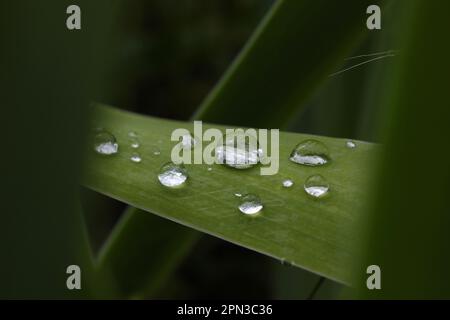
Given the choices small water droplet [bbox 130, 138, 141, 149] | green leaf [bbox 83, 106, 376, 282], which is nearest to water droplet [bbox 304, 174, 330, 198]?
green leaf [bbox 83, 106, 376, 282]

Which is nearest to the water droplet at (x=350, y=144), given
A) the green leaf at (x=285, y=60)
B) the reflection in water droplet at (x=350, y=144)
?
the reflection in water droplet at (x=350, y=144)

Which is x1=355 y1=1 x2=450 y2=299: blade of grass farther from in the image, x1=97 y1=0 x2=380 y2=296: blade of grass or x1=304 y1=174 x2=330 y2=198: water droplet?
x1=97 y1=0 x2=380 y2=296: blade of grass

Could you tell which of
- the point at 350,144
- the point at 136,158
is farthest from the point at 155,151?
the point at 350,144

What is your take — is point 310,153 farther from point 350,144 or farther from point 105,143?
point 105,143

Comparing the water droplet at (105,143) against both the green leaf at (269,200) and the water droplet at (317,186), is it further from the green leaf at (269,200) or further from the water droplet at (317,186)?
the water droplet at (317,186)

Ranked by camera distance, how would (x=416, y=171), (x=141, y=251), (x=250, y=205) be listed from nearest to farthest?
(x=416, y=171), (x=250, y=205), (x=141, y=251)

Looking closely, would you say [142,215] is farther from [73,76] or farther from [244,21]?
[244,21]

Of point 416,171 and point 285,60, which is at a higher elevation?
point 285,60
